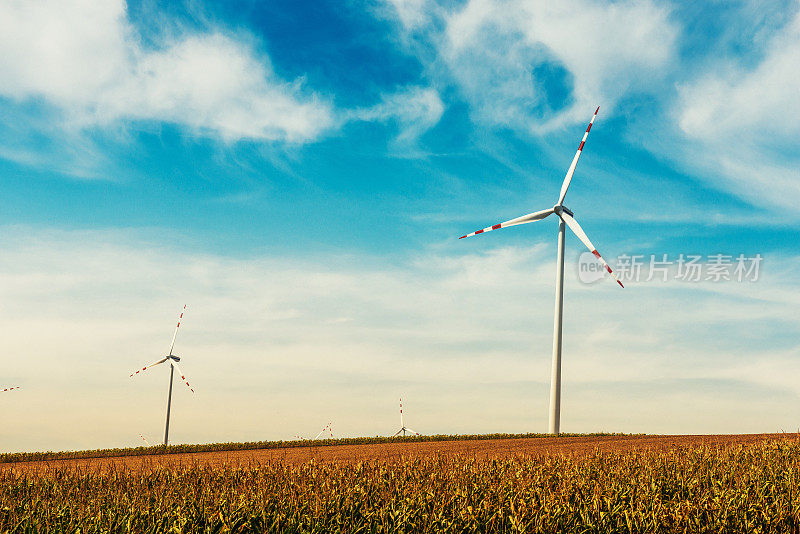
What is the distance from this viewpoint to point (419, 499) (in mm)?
11914

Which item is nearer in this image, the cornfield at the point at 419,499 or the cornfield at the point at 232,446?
the cornfield at the point at 419,499

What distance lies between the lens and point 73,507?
11828mm

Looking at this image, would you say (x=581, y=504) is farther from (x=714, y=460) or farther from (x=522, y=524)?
(x=714, y=460)

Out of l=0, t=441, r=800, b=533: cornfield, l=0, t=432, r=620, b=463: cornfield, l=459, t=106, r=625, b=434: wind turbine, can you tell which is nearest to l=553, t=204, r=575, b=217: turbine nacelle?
l=459, t=106, r=625, b=434: wind turbine

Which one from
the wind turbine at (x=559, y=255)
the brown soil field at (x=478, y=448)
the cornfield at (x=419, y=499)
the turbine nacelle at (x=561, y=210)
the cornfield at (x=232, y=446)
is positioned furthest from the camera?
the turbine nacelle at (x=561, y=210)

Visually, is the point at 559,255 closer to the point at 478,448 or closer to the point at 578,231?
the point at 578,231

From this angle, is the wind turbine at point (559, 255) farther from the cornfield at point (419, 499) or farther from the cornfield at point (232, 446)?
the cornfield at point (419, 499)

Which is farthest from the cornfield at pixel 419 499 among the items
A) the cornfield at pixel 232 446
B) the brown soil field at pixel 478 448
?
the cornfield at pixel 232 446

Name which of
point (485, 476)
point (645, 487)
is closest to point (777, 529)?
point (645, 487)

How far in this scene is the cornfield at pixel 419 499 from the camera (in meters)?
10.8

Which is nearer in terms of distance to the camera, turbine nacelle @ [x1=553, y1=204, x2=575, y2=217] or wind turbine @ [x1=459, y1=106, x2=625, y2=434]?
wind turbine @ [x1=459, y1=106, x2=625, y2=434]

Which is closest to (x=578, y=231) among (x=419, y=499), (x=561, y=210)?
(x=561, y=210)

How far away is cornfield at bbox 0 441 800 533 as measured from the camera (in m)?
10.8

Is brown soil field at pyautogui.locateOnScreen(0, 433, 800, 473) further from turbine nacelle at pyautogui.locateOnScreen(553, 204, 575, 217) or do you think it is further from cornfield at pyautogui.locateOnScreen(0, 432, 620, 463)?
turbine nacelle at pyautogui.locateOnScreen(553, 204, 575, 217)
